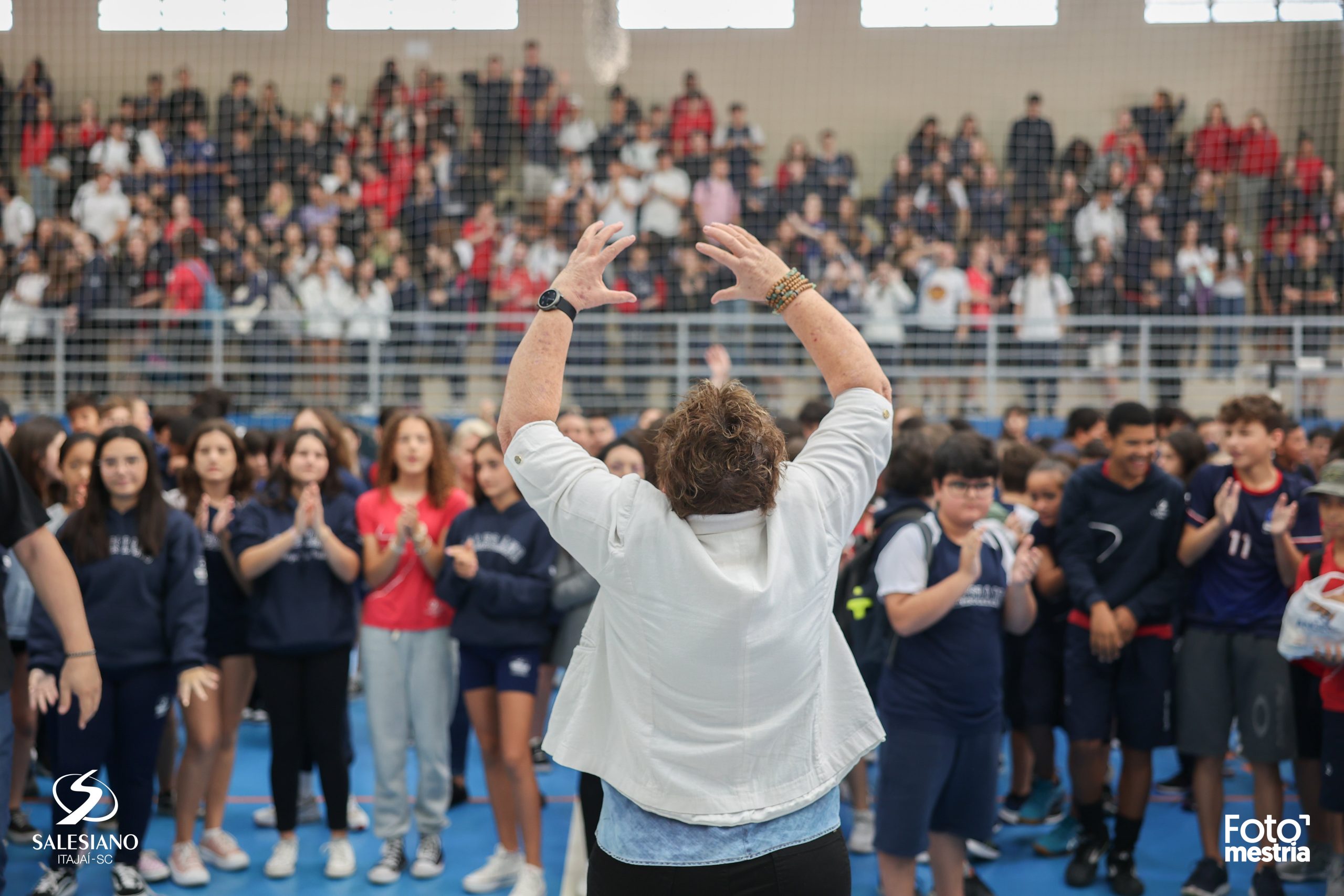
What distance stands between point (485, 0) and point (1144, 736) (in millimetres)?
11825

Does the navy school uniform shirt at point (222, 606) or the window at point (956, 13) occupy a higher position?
the window at point (956, 13)

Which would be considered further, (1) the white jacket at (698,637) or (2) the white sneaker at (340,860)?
(2) the white sneaker at (340,860)

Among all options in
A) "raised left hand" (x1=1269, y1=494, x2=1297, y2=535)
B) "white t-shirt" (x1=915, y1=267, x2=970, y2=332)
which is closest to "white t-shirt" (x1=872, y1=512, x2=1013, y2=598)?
"raised left hand" (x1=1269, y1=494, x2=1297, y2=535)

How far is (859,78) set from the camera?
46.6ft

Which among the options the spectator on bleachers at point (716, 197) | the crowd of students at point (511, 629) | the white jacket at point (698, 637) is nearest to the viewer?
the white jacket at point (698, 637)

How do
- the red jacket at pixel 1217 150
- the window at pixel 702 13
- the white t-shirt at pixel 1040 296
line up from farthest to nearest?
the window at pixel 702 13
the red jacket at pixel 1217 150
the white t-shirt at pixel 1040 296

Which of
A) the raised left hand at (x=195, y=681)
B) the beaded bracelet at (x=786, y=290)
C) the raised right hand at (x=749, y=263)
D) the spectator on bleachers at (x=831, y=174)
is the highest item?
the spectator on bleachers at (x=831, y=174)

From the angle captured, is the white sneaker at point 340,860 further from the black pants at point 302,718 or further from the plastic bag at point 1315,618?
the plastic bag at point 1315,618

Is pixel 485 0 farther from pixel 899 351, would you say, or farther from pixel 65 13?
pixel 899 351

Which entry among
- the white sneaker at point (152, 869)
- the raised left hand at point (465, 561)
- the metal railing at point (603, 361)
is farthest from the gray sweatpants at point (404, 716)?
the metal railing at point (603, 361)

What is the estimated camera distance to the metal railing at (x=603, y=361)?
10.5 meters

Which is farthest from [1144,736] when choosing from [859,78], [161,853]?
[859,78]

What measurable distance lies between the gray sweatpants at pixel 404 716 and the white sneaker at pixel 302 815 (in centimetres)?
66

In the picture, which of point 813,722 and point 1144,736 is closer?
point 813,722
